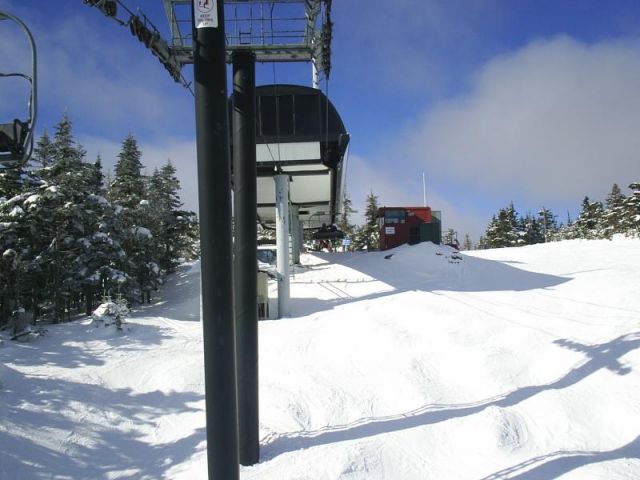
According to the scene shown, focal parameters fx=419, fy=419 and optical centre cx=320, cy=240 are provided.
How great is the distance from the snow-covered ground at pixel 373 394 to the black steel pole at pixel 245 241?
94 centimetres

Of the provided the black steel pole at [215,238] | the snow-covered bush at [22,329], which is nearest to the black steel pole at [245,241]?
the black steel pole at [215,238]

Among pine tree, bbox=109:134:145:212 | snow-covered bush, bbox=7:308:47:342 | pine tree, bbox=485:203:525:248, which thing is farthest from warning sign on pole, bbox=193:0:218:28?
pine tree, bbox=485:203:525:248

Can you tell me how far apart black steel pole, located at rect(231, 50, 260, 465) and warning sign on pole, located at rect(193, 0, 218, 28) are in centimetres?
203

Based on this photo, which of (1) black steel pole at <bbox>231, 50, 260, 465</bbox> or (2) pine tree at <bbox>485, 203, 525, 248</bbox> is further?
(2) pine tree at <bbox>485, 203, 525, 248</bbox>

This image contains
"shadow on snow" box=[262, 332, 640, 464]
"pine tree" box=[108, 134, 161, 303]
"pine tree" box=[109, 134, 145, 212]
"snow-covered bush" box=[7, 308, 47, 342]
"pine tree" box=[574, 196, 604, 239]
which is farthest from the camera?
"pine tree" box=[574, 196, 604, 239]

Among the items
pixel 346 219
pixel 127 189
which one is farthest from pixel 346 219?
pixel 127 189

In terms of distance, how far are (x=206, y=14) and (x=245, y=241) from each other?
2.79m

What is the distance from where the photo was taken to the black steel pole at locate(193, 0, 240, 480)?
3447 millimetres

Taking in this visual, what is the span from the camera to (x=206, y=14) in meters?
3.48

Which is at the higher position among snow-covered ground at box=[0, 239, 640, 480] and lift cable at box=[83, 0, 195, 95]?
lift cable at box=[83, 0, 195, 95]

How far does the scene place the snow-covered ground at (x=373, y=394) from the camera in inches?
204

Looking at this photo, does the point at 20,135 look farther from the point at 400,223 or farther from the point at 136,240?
the point at 400,223

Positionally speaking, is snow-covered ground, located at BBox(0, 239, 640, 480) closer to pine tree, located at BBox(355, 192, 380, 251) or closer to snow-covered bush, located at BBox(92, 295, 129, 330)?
snow-covered bush, located at BBox(92, 295, 129, 330)

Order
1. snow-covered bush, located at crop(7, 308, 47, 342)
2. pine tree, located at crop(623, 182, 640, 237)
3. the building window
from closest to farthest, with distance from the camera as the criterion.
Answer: snow-covered bush, located at crop(7, 308, 47, 342)
the building window
pine tree, located at crop(623, 182, 640, 237)
